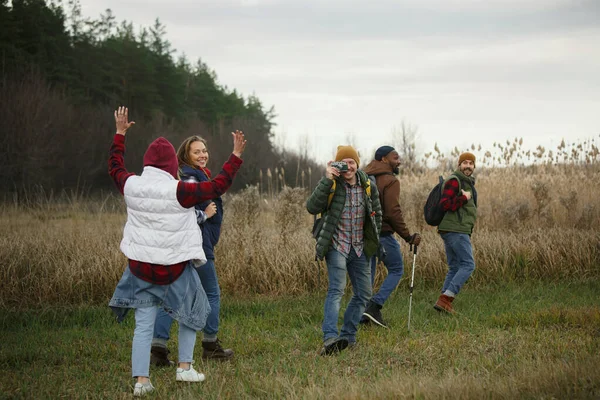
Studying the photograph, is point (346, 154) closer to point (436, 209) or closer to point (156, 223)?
point (156, 223)

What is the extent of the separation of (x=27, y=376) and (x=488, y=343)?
4.23 m

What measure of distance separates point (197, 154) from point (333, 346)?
218 cm

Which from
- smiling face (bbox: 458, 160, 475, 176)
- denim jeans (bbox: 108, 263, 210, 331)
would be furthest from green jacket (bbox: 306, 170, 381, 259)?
smiling face (bbox: 458, 160, 475, 176)

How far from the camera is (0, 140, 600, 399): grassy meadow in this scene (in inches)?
204

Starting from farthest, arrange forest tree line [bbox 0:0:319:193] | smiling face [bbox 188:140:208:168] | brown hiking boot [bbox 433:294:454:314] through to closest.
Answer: forest tree line [bbox 0:0:319:193] → brown hiking boot [bbox 433:294:454:314] → smiling face [bbox 188:140:208:168]

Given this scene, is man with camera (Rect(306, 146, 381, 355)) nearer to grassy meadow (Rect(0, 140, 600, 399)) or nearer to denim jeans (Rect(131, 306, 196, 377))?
grassy meadow (Rect(0, 140, 600, 399))

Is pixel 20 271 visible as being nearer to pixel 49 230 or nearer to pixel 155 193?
pixel 49 230

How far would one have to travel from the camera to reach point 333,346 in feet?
20.9

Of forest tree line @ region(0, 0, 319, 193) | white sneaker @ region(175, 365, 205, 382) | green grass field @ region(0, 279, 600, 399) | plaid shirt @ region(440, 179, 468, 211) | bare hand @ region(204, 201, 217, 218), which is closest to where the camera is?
green grass field @ region(0, 279, 600, 399)

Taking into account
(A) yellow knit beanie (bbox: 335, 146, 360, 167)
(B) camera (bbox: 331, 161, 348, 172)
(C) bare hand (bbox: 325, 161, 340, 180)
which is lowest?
(C) bare hand (bbox: 325, 161, 340, 180)

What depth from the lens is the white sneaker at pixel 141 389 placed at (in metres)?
5.07

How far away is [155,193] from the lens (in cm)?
507

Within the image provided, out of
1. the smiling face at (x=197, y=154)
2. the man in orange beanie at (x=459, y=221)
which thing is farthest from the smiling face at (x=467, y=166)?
the smiling face at (x=197, y=154)

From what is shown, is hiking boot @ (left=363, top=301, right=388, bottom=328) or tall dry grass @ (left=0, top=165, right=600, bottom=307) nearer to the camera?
hiking boot @ (left=363, top=301, right=388, bottom=328)
